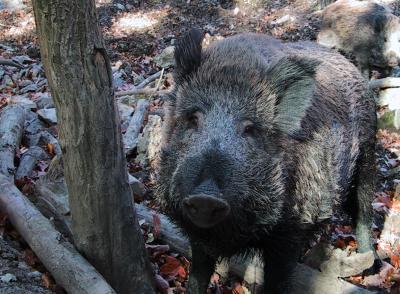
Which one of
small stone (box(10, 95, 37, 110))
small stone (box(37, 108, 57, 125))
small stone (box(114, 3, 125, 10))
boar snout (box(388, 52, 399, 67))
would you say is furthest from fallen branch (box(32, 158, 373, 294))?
small stone (box(114, 3, 125, 10))

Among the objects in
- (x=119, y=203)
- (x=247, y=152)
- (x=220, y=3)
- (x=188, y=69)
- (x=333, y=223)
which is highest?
(x=188, y=69)

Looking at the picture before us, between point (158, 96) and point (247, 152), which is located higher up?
point (247, 152)

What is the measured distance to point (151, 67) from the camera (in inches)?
376

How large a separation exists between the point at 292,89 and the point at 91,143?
123cm

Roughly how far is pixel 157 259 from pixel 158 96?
3492 mm

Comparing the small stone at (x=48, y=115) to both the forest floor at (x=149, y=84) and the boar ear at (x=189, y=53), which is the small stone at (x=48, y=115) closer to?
the forest floor at (x=149, y=84)

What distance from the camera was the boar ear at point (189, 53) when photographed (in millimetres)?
3082

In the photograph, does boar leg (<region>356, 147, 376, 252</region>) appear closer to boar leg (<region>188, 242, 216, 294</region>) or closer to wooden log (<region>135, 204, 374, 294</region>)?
wooden log (<region>135, 204, 374, 294</region>)

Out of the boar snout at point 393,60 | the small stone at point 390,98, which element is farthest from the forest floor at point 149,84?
the boar snout at point 393,60

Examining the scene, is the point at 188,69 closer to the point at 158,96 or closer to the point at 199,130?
the point at 199,130

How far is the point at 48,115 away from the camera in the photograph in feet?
18.9

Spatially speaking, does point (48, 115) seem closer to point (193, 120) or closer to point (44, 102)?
point (44, 102)

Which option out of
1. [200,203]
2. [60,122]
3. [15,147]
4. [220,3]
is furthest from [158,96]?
[220,3]

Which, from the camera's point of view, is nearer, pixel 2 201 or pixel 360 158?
pixel 2 201
